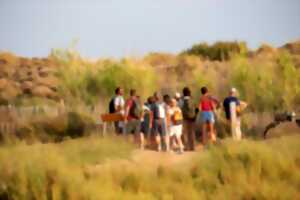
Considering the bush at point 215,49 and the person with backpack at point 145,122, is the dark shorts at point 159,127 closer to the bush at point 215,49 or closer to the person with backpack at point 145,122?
the person with backpack at point 145,122

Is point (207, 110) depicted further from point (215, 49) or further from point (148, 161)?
point (215, 49)

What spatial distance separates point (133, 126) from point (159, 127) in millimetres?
1270

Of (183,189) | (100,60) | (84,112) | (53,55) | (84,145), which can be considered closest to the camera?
(183,189)

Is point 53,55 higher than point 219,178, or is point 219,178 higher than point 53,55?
point 53,55

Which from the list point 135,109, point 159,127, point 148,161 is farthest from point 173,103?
point 148,161

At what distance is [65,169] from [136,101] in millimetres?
7190

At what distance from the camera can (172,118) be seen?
2011 centimetres

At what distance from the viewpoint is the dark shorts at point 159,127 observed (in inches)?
794

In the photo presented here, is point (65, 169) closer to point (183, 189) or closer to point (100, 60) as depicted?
point (183, 189)

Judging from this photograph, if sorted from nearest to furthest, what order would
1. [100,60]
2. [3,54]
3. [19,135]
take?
[19,135]
[100,60]
[3,54]

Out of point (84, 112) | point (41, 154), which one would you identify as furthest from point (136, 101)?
point (84, 112)

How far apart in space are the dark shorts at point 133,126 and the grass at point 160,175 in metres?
3.55

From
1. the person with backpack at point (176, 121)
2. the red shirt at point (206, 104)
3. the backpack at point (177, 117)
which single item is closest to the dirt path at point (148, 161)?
the person with backpack at point (176, 121)

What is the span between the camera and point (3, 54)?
84438 millimetres
